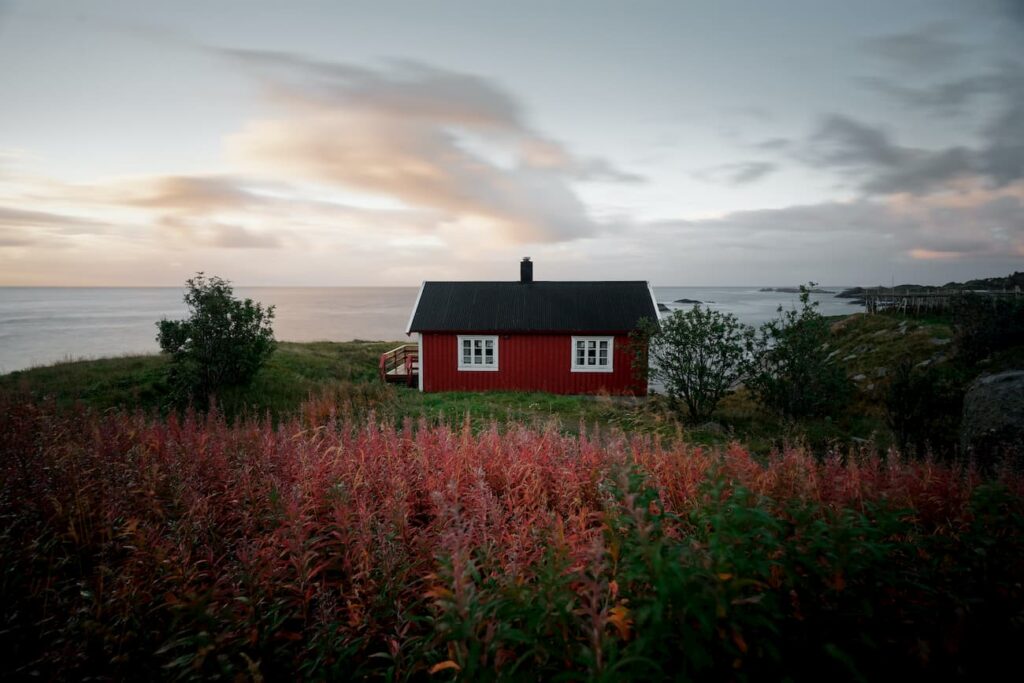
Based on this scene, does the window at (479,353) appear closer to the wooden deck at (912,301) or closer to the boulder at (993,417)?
the boulder at (993,417)

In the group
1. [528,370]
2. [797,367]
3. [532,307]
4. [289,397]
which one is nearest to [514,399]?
[528,370]

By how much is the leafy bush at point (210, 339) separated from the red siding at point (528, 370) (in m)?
6.64

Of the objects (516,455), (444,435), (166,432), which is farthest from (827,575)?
(166,432)

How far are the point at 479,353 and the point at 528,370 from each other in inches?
81.8

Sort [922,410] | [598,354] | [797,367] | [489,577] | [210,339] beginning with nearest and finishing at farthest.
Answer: [489,577] < [922,410] < [797,367] < [210,339] < [598,354]

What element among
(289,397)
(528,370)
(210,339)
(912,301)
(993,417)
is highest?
(912,301)

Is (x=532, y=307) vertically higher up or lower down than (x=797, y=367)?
higher up

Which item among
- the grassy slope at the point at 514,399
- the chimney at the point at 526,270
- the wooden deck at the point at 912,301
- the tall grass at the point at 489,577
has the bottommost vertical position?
the grassy slope at the point at 514,399

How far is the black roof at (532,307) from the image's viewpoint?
63.1 ft

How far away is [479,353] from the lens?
19594 mm

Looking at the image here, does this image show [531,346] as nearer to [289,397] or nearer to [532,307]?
[532,307]

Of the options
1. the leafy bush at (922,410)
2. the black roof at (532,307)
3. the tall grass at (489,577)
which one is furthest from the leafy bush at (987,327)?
the tall grass at (489,577)

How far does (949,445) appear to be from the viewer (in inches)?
358

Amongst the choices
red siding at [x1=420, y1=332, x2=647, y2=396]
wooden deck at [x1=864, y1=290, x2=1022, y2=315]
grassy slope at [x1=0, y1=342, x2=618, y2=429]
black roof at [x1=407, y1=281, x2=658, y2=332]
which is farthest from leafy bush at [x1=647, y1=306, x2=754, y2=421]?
wooden deck at [x1=864, y1=290, x2=1022, y2=315]
